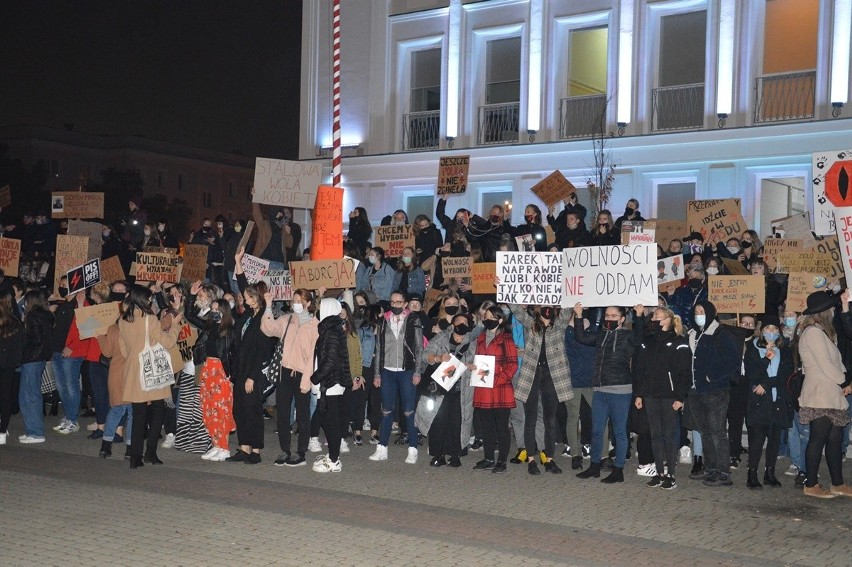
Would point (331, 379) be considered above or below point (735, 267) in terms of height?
below

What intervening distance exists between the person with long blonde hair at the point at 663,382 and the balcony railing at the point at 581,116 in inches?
553

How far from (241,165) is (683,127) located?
3372 inches

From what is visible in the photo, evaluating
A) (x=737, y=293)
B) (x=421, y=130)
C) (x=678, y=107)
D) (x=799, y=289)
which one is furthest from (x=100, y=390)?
(x=421, y=130)

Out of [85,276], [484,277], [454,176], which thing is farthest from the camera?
[454,176]

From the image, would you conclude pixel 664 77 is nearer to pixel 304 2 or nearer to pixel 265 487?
pixel 304 2

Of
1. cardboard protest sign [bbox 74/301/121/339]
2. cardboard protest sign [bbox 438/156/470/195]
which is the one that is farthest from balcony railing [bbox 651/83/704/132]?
cardboard protest sign [bbox 74/301/121/339]

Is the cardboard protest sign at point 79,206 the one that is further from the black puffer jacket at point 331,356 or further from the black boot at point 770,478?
the black boot at point 770,478

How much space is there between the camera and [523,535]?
9.73 metres

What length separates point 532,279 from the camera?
14.3 metres

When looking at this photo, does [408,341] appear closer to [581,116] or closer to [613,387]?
[613,387]

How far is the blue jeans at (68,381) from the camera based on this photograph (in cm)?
1652

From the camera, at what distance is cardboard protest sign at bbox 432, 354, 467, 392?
13586 millimetres

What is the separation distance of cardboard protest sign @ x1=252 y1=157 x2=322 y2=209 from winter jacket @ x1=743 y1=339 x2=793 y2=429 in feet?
30.8

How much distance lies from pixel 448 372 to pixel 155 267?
7.26 metres
